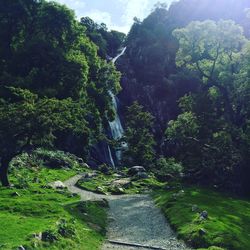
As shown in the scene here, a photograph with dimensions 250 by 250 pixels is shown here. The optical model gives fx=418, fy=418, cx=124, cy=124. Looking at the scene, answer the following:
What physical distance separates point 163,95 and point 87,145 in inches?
1963

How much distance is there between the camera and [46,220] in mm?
31688

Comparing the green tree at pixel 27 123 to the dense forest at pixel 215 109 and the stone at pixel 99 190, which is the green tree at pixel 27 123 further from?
the dense forest at pixel 215 109

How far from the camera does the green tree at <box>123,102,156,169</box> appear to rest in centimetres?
9338

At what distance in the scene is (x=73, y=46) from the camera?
246 ft

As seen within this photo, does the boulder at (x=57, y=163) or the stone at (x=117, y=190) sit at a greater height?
the boulder at (x=57, y=163)

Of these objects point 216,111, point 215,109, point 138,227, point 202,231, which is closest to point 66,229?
point 138,227

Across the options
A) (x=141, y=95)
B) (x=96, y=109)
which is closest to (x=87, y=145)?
(x=96, y=109)

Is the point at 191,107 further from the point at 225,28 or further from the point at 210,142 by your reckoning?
the point at 225,28

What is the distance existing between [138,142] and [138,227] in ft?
183

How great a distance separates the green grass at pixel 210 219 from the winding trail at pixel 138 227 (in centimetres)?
106

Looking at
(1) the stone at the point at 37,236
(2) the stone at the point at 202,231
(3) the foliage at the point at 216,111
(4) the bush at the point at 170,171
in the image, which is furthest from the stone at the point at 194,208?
(4) the bush at the point at 170,171

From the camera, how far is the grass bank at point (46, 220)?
26.3m

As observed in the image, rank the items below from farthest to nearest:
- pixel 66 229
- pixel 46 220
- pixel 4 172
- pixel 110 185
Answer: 1. pixel 110 185
2. pixel 4 172
3. pixel 46 220
4. pixel 66 229

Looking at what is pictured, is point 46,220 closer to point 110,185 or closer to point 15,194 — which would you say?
point 15,194
